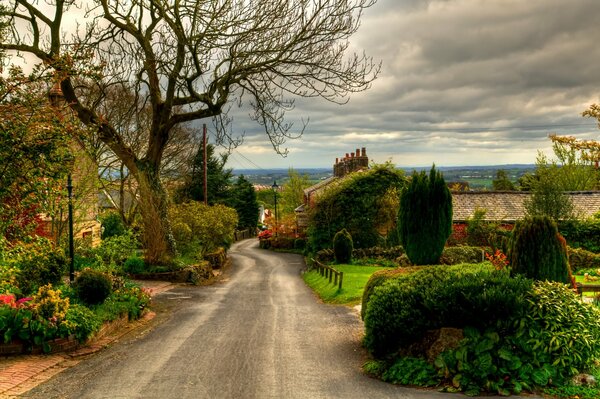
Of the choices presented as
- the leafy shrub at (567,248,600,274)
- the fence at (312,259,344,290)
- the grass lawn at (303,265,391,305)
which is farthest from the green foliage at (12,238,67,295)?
the leafy shrub at (567,248,600,274)

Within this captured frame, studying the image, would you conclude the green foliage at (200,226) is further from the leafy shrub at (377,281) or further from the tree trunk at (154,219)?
the leafy shrub at (377,281)

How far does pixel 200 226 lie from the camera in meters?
33.0

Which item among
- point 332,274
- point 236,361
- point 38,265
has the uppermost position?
point 38,265

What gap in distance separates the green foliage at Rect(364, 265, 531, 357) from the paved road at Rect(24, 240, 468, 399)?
972 mm

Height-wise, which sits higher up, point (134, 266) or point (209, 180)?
point (209, 180)

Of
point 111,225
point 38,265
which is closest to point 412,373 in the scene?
point 38,265

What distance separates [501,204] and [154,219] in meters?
27.6

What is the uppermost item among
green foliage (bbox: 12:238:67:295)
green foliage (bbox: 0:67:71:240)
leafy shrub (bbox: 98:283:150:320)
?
green foliage (bbox: 0:67:71:240)

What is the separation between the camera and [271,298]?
2023cm

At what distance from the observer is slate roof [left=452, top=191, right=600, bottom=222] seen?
39.0 meters

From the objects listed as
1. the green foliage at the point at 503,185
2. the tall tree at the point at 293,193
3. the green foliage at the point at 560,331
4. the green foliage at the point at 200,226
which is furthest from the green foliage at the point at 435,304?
the tall tree at the point at 293,193

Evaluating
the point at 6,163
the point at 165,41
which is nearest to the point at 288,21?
the point at 165,41

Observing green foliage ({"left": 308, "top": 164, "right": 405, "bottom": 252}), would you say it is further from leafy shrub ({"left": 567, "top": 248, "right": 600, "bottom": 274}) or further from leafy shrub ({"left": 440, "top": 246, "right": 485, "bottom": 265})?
leafy shrub ({"left": 567, "top": 248, "right": 600, "bottom": 274})

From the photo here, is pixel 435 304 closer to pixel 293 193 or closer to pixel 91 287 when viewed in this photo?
pixel 91 287
